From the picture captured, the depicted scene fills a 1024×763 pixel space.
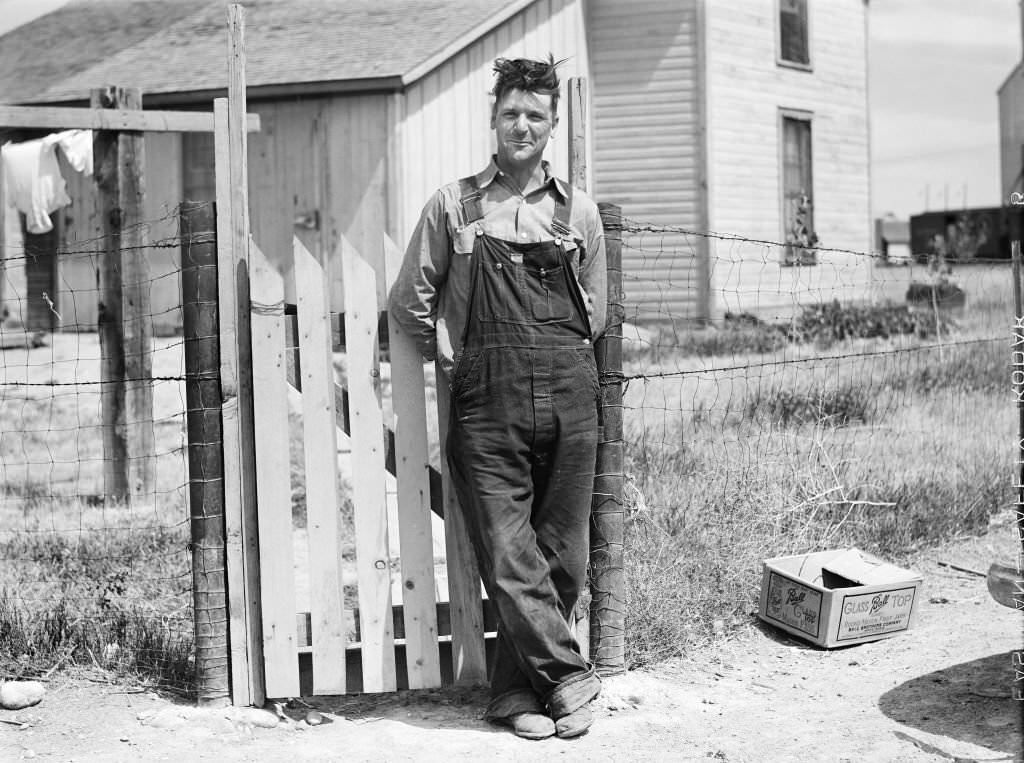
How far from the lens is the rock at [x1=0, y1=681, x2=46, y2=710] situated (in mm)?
4500

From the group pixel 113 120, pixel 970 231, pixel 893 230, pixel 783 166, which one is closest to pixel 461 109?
pixel 783 166

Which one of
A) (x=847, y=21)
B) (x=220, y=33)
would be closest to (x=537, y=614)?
(x=220, y=33)

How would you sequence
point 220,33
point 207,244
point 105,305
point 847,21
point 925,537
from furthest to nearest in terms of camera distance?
point 847,21, point 220,33, point 105,305, point 925,537, point 207,244

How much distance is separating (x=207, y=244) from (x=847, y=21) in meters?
Result: 16.7

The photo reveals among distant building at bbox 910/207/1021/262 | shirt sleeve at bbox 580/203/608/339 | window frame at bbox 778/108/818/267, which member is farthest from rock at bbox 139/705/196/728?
distant building at bbox 910/207/1021/262

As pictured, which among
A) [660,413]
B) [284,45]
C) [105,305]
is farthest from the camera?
[284,45]

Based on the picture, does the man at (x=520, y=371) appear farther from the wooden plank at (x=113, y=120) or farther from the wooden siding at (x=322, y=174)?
the wooden siding at (x=322, y=174)

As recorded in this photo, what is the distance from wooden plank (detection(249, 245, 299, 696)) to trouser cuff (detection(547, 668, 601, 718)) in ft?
3.25

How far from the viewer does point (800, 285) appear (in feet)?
59.4

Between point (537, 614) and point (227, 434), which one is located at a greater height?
point (227, 434)

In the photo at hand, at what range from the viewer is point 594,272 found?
4504 mm

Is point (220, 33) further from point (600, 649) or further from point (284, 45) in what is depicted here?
point (600, 649)

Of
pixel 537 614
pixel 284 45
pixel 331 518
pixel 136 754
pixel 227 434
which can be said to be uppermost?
pixel 284 45

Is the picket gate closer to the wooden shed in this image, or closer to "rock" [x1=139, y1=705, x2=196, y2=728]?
"rock" [x1=139, y1=705, x2=196, y2=728]
